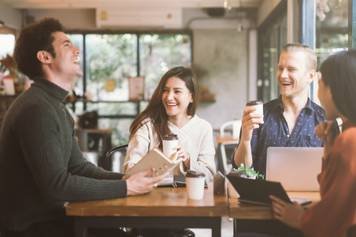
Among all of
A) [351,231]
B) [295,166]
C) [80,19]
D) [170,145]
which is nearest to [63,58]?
[170,145]

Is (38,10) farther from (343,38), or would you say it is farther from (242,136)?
(242,136)

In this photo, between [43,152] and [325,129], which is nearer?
[325,129]

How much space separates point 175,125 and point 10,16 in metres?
6.59

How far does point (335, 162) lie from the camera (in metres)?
1.56

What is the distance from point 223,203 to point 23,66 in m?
1.01

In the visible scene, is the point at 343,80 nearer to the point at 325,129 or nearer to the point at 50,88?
the point at 325,129

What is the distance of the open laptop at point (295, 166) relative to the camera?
6.77 feet

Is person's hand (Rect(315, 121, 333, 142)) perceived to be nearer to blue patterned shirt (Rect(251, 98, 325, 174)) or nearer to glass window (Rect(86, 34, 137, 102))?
blue patterned shirt (Rect(251, 98, 325, 174))

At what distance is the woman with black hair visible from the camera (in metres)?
1.52

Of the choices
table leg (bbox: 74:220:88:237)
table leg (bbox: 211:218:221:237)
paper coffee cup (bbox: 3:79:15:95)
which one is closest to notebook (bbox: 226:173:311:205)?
table leg (bbox: 211:218:221:237)

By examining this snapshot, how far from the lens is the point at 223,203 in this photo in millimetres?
1961

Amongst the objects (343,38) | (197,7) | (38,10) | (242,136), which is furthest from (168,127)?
(38,10)

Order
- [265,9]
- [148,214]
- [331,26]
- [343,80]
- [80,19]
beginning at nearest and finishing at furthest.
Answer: [343,80] → [148,214] → [331,26] → [265,9] → [80,19]

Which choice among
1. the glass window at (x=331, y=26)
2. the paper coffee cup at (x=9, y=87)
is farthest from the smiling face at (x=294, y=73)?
the paper coffee cup at (x=9, y=87)
